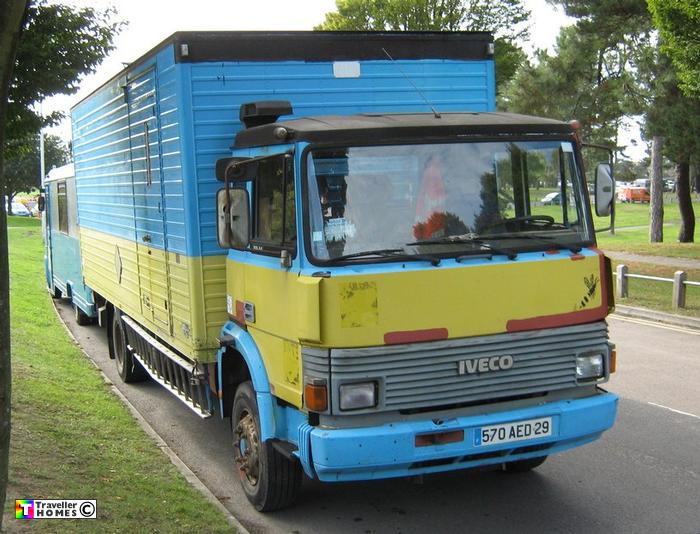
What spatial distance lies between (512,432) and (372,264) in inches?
53.3

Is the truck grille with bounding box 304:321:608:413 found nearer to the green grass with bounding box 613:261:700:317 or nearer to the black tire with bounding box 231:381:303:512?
the black tire with bounding box 231:381:303:512

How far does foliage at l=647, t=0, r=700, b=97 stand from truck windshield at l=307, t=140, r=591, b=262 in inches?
458

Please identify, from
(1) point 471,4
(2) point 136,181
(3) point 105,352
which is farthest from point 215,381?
(1) point 471,4

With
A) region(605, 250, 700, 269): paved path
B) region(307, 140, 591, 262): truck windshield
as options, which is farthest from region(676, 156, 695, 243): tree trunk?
region(307, 140, 591, 262): truck windshield

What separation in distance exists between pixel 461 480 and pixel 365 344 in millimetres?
2189

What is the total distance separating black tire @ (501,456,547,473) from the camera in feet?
21.2

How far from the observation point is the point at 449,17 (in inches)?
1416

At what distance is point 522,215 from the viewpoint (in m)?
5.52

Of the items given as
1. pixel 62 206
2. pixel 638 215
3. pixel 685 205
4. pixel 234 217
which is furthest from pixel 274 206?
pixel 638 215

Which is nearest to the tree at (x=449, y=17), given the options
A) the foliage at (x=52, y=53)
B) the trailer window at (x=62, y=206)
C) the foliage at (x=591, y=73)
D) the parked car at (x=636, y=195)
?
the foliage at (x=591, y=73)

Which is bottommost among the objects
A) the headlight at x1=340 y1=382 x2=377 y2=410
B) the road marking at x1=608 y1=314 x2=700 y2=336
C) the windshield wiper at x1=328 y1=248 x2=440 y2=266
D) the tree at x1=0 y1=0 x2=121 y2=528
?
the road marking at x1=608 y1=314 x2=700 y2=336

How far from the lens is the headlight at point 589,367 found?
5438 mm

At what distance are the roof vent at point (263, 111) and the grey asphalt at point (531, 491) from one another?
2792 mm

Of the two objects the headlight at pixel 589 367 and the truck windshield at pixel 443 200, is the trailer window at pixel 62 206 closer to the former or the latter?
the truck windshield at pixel 443 200
